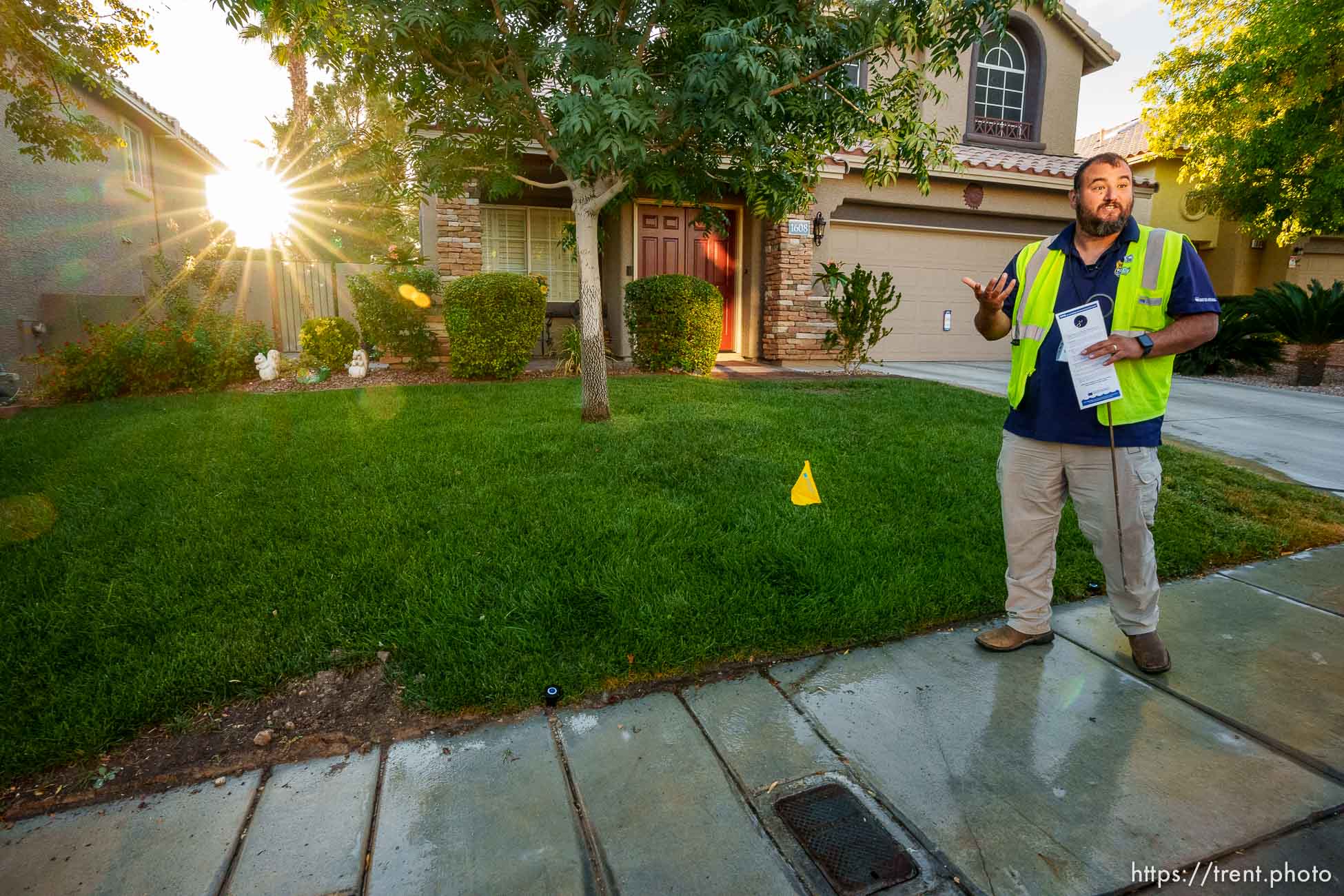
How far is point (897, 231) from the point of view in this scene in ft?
39.3

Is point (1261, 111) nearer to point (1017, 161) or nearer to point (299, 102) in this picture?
point (1017, 161)

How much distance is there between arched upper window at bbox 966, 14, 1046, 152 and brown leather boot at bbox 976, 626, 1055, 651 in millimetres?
12979

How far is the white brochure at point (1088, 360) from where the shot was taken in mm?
2359

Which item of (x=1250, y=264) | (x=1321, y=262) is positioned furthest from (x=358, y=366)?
(x=1321, y=262)

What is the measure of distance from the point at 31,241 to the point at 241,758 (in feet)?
39.0

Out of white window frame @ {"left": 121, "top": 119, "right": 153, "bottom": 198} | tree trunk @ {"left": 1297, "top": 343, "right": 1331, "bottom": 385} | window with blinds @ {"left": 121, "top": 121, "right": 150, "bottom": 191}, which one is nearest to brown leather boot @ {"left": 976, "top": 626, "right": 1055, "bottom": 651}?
tree trunk @ {"left": 1297, "top": 343, "right": 1331, "bottom": 385}

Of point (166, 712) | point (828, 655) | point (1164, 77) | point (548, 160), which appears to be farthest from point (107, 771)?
point (1164, 77)

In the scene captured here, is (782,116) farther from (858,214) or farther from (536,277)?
(858,214)

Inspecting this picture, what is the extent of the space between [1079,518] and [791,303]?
8.80 meters

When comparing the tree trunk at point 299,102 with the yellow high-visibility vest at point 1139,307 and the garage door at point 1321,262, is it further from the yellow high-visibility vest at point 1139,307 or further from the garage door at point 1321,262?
the garage door at point 1321,262

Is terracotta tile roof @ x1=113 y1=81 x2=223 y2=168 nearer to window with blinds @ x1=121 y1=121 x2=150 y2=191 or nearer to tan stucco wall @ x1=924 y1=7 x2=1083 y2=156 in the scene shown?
window with blinds @ x1=121 y1=121 x2=150 y2=191

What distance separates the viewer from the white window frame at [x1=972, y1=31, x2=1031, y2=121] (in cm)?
1326

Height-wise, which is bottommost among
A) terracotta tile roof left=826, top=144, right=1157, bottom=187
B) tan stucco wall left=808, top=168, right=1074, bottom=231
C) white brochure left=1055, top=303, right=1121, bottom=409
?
white brochure left=1055, top=303, right=1121, bottom=409

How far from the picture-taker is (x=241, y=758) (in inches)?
82.8
